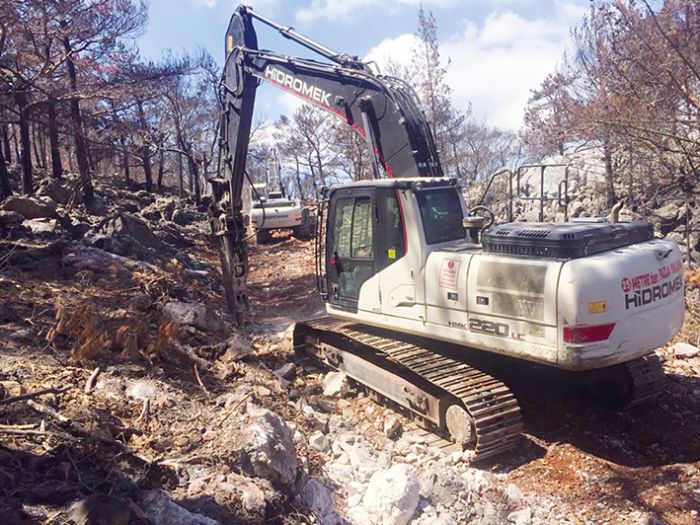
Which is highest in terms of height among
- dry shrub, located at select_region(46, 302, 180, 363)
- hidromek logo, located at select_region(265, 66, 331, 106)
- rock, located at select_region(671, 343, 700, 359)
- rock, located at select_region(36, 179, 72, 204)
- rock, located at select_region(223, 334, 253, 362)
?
hidromek logo, located at select_region(265, 66, 331, 106)

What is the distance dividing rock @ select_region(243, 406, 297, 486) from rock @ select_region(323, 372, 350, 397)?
2201 mm

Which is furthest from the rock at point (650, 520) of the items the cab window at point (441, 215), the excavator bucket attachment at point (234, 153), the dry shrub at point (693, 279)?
the excavator bucket attachment at point (234, 153)

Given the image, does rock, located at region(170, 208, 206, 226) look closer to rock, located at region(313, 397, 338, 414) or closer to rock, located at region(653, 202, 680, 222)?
rock, located at region(653, 202, 680, 222)

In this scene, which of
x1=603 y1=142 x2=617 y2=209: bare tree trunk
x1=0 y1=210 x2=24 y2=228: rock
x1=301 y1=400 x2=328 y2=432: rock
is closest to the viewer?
x1=301 y1=400 x2=328 y2=432: rock

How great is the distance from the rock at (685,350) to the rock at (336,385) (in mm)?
4072

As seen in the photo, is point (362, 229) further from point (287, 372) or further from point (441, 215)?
point (287, 372)

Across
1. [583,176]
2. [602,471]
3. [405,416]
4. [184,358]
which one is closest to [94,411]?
[184,358]

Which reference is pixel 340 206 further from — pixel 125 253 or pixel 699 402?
pixel 125 253

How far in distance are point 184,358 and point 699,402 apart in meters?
5.29

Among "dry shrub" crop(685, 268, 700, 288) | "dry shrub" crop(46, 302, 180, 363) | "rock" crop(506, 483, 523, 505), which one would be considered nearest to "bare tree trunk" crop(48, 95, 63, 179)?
"dry shrub" crop(46, 302, 180, 363)

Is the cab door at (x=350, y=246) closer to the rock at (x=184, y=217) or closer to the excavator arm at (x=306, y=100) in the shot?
the excavator arm at (x=306, y=100)

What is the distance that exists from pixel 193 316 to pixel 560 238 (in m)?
4.75

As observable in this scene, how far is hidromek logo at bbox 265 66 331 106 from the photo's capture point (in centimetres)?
693

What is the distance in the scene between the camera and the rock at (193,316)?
7.19 m
